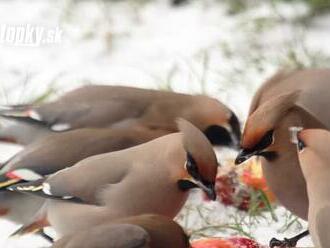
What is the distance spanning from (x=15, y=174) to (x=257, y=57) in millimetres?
2266

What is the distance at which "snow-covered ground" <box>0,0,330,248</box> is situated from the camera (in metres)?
5.72

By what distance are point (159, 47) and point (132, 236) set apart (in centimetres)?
310

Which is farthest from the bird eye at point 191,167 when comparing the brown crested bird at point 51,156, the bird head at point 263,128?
the brown crested bird at point 51,156

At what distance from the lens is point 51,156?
4.00 metres

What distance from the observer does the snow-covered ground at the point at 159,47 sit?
572 cm

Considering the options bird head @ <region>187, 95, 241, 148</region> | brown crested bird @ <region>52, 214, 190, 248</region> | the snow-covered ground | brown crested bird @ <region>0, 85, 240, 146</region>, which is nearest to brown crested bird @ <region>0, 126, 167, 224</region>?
brown crested bird @ <region>0, 85, 240, 146</region>

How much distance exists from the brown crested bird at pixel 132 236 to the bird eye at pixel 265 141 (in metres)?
0.49

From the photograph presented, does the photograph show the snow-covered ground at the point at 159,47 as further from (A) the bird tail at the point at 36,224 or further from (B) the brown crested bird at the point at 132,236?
(B) the brown crested bird at the point at 132,236

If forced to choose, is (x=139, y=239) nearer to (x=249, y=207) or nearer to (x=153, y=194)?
(x=153, y=194)

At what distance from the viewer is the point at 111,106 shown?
4.37 meters

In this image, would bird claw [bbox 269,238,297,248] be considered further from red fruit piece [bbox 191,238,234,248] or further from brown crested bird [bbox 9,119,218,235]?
brown crested bird [bbox 9,119,218,235]

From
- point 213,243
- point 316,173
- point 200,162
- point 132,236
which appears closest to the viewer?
point 132,236

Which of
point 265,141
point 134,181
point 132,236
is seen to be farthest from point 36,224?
point 265,141

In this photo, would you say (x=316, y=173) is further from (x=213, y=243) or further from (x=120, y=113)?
(x=120, y=113)
